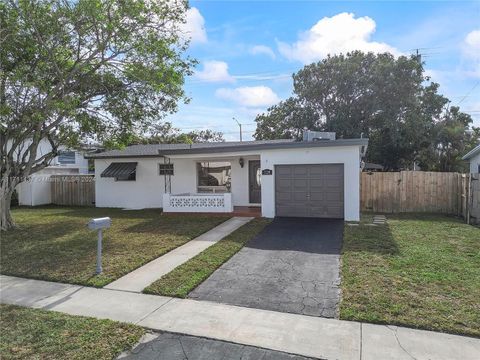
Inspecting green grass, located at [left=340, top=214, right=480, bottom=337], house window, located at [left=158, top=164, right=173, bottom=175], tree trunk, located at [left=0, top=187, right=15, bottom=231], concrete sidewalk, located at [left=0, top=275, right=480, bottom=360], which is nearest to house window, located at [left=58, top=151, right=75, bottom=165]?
house window, located at [left=158, top=164, right=173, bottom=175]

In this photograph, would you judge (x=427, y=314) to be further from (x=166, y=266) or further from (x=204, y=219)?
(x=204, y=219)

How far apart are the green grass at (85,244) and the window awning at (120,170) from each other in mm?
3263

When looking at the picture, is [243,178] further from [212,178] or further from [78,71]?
[78,71]

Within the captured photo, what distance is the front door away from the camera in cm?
1561

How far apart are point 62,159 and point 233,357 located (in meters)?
23.9

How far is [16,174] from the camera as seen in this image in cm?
1205

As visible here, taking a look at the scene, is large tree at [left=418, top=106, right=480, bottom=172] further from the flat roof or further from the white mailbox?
the white mailbox

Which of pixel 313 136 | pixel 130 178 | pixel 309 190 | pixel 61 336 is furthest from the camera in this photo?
pixel 130 178

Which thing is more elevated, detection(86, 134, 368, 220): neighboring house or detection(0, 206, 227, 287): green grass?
detection(86, 134, 368, 220): neighboring house

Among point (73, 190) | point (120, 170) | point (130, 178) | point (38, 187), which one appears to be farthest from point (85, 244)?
point (38, 187)

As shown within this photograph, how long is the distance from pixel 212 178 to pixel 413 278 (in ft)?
38.4

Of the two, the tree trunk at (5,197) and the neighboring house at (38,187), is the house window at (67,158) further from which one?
the tree trunk at (5,197)

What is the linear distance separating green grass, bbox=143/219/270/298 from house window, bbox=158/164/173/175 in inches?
312

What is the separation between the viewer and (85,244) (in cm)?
916
